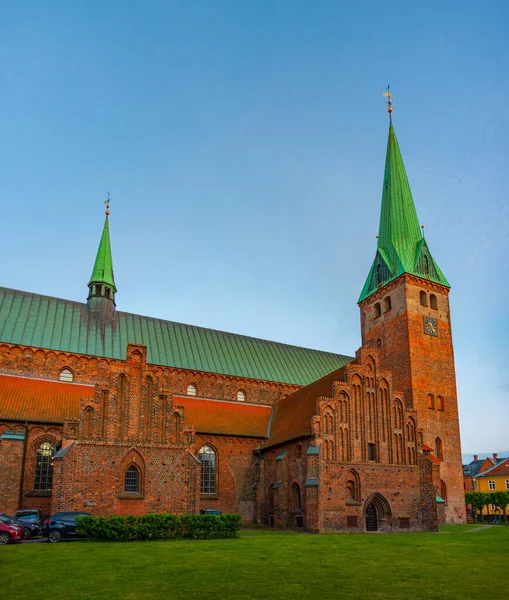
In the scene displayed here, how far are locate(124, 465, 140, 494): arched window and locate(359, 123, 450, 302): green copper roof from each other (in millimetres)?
29718

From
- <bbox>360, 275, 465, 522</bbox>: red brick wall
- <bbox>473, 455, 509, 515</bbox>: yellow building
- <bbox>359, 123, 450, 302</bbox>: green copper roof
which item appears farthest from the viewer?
<bbox>473, 455, 509, 515</bbox>: yellow building

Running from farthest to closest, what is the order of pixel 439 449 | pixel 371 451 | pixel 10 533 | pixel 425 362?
1. pixel 425 362
2. pixel 439 449
3. pixel 371 451
4. pixel 10 533

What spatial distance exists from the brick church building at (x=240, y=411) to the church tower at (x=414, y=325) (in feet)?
0.48

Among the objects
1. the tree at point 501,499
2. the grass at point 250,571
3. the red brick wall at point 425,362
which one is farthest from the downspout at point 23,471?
the tree at point 501,499

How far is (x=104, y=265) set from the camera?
48.1m

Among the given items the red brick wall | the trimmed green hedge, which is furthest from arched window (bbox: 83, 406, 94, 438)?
the red brick wall

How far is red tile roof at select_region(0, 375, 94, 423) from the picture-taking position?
35062mm

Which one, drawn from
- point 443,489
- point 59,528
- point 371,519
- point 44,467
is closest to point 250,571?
point 59,528

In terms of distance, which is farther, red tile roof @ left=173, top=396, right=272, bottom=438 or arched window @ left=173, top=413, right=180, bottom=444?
red tile roof @ left=173, top=396, right=272, bottom=438

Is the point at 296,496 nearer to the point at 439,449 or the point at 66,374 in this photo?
the point at 439,449

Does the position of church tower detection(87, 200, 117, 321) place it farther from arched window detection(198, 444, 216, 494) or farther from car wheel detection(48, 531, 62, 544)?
car wheel detection(48, 531, 62, 544)

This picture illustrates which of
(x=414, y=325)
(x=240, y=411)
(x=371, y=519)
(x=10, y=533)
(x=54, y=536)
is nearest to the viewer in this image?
(x=10, y=533)

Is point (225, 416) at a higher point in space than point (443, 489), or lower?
higher

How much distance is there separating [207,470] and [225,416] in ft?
16.6
